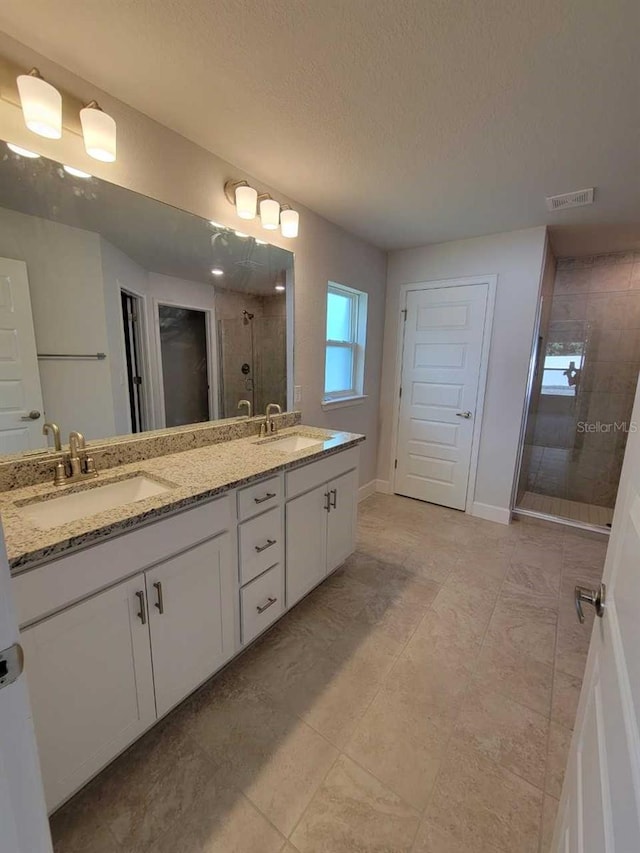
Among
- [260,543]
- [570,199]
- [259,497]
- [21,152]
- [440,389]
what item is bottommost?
[260,543]

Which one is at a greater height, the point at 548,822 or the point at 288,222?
the point at 288,222

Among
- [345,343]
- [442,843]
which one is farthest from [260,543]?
[345,343]

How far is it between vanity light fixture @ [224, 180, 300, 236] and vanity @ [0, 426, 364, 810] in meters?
1.32

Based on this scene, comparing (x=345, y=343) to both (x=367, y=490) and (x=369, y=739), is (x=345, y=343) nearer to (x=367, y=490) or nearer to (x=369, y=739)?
(x=367, y=490)

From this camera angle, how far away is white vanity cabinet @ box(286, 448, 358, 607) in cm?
183

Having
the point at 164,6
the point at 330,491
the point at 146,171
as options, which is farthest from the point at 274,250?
the point at 330,491

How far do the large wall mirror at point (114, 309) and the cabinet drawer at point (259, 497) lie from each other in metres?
0.64

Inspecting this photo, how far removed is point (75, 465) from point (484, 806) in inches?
73.6

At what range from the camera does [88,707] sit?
108 cm

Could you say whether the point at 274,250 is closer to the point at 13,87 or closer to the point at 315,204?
the point at 315,204

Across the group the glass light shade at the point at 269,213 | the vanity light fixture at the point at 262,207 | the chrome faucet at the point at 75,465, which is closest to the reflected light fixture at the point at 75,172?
the vanity light fixture at the point at 262,207

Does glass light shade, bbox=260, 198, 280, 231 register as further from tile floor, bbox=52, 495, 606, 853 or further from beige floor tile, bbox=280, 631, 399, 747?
beige floor tile, bbox=280, 631, 399, 747

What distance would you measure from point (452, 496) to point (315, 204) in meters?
2.70

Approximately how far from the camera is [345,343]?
3213 millimetres
